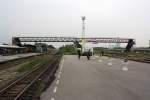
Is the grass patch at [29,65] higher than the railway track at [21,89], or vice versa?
the railway track at [21,89]

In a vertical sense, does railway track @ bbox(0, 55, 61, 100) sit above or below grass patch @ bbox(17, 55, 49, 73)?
above

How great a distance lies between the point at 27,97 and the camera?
12.0 metres

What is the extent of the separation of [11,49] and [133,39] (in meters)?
56.6

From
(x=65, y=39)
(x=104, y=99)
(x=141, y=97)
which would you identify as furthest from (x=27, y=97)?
(x=65, y=39)

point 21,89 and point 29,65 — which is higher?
point 21,89

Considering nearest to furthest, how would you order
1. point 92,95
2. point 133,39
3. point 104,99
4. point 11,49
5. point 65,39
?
point 104,99 < point 92,95 < point 11,49 < point 133,39 < point 65,39

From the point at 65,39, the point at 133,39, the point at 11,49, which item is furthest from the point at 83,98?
the point at 65,39

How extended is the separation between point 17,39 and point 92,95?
128 m

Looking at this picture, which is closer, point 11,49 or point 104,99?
point 104,99

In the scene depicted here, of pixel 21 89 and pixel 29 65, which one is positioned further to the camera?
pixel 29 65

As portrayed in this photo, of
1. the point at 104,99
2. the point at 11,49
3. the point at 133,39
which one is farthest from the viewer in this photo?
the point at 133,39

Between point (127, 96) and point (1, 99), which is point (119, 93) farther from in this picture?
point (1, 99)

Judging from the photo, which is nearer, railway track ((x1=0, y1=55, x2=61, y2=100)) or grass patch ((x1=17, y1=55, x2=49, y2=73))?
railway track ((x1=0, y1=55, x2=61, y2=100))

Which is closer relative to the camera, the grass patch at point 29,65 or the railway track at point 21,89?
the railway track at point 21,89
